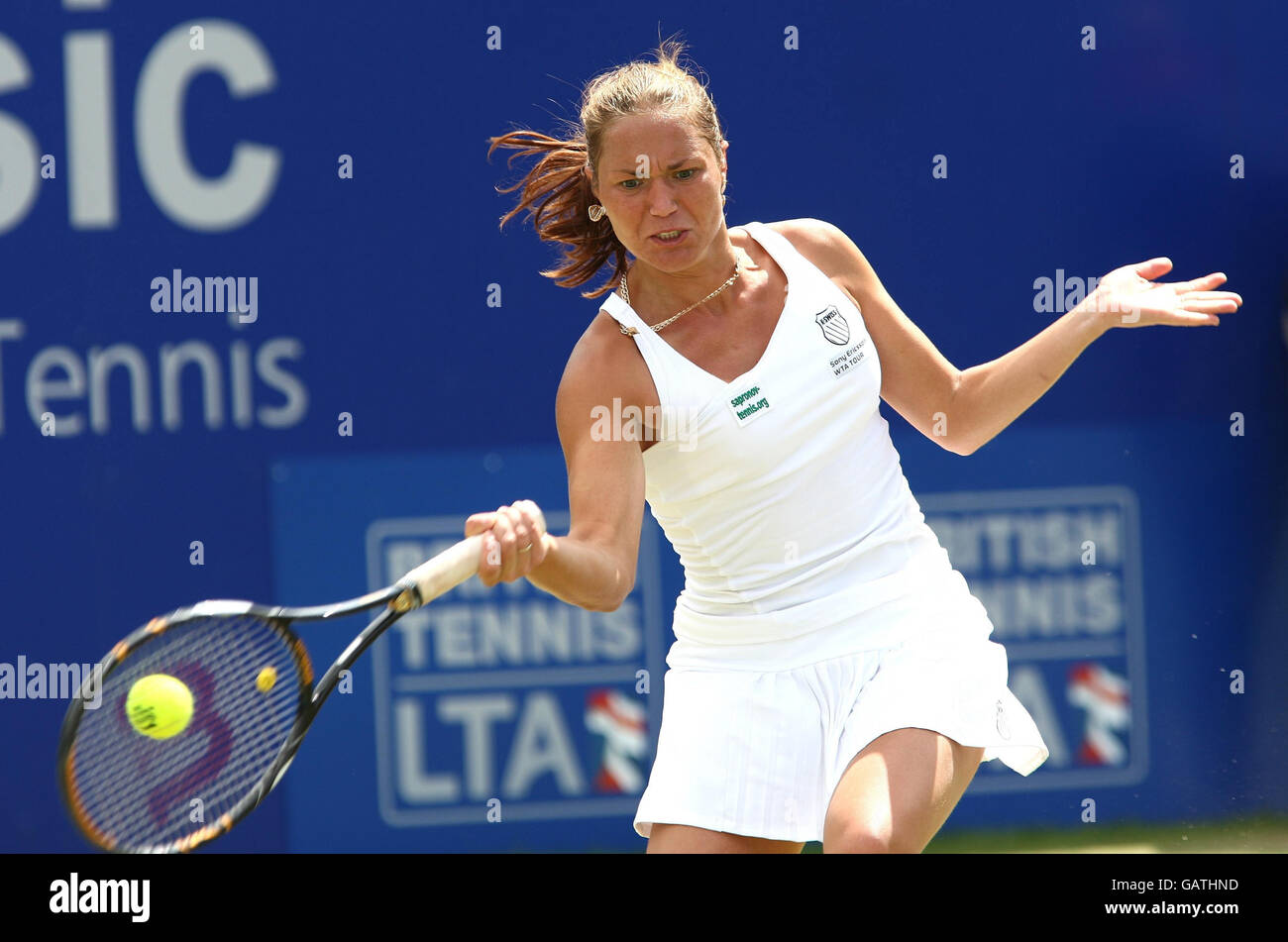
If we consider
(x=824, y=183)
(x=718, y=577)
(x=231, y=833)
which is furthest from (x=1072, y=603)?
(x=231, y=833)

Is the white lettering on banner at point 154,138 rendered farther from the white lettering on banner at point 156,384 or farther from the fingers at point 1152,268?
the fingers at point 1152,268

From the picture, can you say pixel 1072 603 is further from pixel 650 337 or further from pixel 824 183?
pixel 650 337

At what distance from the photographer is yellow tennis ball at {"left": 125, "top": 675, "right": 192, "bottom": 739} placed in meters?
2.39

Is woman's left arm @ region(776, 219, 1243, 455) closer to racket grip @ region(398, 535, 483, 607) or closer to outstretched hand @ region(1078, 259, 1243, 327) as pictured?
outstretched hand @ region(1078, 259, 1243, 327)

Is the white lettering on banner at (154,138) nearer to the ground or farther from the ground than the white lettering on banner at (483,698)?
farther from the ground

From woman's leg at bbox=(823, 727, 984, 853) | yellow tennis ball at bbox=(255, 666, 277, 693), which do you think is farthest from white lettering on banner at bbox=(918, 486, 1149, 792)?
yellow tennis ball at bbox=(255, 666, 277, 693)

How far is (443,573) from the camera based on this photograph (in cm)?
225

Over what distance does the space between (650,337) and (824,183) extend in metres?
1.84

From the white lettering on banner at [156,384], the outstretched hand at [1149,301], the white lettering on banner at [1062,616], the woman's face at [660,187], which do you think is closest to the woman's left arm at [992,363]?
the outstretched hand at [1149,301]

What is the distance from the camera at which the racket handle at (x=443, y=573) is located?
7.35ft
